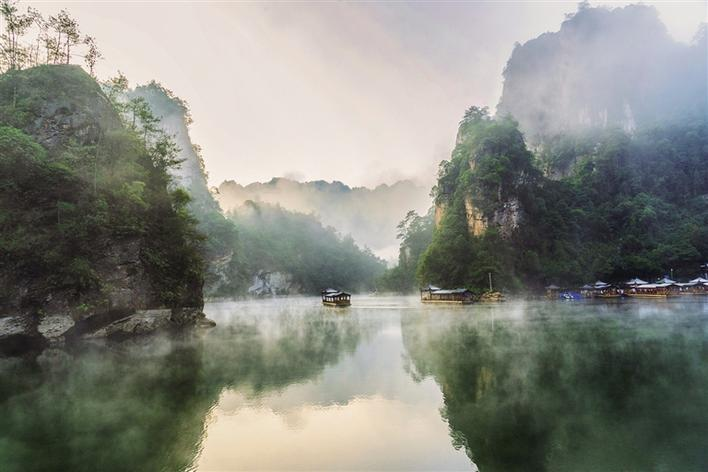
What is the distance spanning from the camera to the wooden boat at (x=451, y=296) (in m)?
50.2

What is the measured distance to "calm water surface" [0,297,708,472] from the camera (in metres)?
7.39

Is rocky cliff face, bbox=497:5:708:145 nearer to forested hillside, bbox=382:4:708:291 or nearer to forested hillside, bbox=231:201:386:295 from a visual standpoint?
forested hillside, bbox=382:4:708:291

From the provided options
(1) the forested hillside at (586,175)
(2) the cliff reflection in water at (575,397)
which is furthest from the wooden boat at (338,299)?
(2) the cliff reflection in water at (575,397)

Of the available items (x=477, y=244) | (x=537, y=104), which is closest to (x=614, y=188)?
(x=477, y=244)

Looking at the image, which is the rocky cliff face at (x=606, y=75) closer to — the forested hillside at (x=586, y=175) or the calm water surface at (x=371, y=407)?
the forested hillside at (x=586, y=175)

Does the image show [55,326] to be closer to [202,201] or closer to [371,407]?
[371,407]

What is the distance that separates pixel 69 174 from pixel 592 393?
25.6 m

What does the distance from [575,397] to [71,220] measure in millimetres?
24514

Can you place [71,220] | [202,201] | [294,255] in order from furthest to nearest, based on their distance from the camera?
[294,255] < [202,201] < [71,220]

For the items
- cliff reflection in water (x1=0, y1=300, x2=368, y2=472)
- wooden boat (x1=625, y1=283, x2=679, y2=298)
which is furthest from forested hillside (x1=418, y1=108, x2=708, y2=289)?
cliff reflection in water (x1=0, y1=300, x2=368, y2=472)

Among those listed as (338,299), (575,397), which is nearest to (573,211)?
(338,299)

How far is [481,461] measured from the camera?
711 centimetres

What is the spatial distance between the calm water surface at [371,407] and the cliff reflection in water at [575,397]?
4 centimetres

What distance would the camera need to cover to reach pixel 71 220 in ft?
75.4
